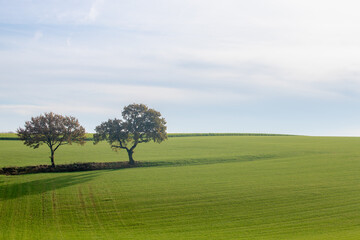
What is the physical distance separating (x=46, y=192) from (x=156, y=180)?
37.0 feet

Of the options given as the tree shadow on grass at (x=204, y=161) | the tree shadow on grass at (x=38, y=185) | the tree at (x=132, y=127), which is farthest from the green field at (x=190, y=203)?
the tree at (x=132, y=127)

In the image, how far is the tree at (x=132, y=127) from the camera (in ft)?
163

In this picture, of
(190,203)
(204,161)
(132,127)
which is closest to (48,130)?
(132,127)

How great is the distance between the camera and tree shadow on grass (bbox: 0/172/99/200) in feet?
106

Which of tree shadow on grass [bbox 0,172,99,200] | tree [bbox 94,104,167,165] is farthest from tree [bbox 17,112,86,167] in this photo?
tree shadow on grass [bbox 0,172,99,200]

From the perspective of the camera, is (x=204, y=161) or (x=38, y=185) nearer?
(x=38, y=185)

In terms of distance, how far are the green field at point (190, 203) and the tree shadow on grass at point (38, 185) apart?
10cm

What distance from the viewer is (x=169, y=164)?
47625 millimetres

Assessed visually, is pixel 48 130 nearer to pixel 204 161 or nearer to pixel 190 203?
pixel 204 161

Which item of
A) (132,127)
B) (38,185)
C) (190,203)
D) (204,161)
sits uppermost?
(132,127)

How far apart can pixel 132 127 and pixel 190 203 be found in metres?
24.0

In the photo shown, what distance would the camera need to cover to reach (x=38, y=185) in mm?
35281

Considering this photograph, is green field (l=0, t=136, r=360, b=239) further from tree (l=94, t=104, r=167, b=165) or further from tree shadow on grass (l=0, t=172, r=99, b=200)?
tree (l=94, t=104, r=167, b=165)

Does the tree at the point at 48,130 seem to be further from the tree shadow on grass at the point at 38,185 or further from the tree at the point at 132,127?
the tree shadow on grass at the point at 38,185
